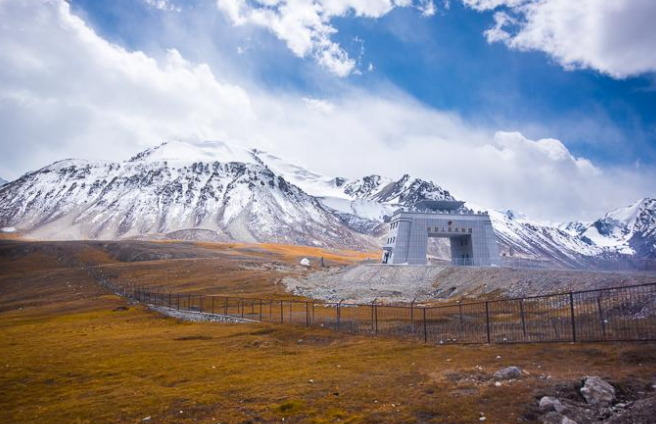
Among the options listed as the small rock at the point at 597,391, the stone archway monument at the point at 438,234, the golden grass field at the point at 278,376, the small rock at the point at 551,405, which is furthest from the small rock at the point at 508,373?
the stone archway monument at the point at 438,234

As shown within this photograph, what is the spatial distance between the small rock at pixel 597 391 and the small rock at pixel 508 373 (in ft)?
7.85

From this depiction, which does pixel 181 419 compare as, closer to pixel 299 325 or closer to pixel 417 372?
pixel 417 372

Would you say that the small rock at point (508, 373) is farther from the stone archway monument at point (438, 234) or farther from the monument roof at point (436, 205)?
the monument roof at point (436, 205)

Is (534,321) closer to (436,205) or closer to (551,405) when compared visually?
(551,405)

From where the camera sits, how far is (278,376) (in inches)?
830

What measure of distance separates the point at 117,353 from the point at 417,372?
22057 millimetres

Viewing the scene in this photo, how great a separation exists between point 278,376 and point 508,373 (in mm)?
10153

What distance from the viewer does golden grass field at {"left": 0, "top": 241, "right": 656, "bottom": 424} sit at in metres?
15.0

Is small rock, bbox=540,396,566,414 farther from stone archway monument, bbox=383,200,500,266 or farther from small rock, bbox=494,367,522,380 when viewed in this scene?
stone archway monument, bbox=383,200,500,266

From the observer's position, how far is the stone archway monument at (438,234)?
82.0 m

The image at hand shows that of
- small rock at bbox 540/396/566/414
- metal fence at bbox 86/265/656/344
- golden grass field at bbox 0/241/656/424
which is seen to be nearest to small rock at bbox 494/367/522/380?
golden grass field at bbox 0/241/656/424

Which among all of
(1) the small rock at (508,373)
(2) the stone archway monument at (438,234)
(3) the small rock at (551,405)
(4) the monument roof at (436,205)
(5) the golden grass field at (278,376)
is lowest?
(5) the golden grass field at (278,376)

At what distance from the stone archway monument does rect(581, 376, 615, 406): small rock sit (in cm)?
6747

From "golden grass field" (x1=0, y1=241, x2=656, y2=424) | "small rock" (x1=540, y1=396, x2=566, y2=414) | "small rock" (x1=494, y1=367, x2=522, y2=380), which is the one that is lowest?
"golden grass field" (x1=0, y1=241, x2=656, y2=424)
